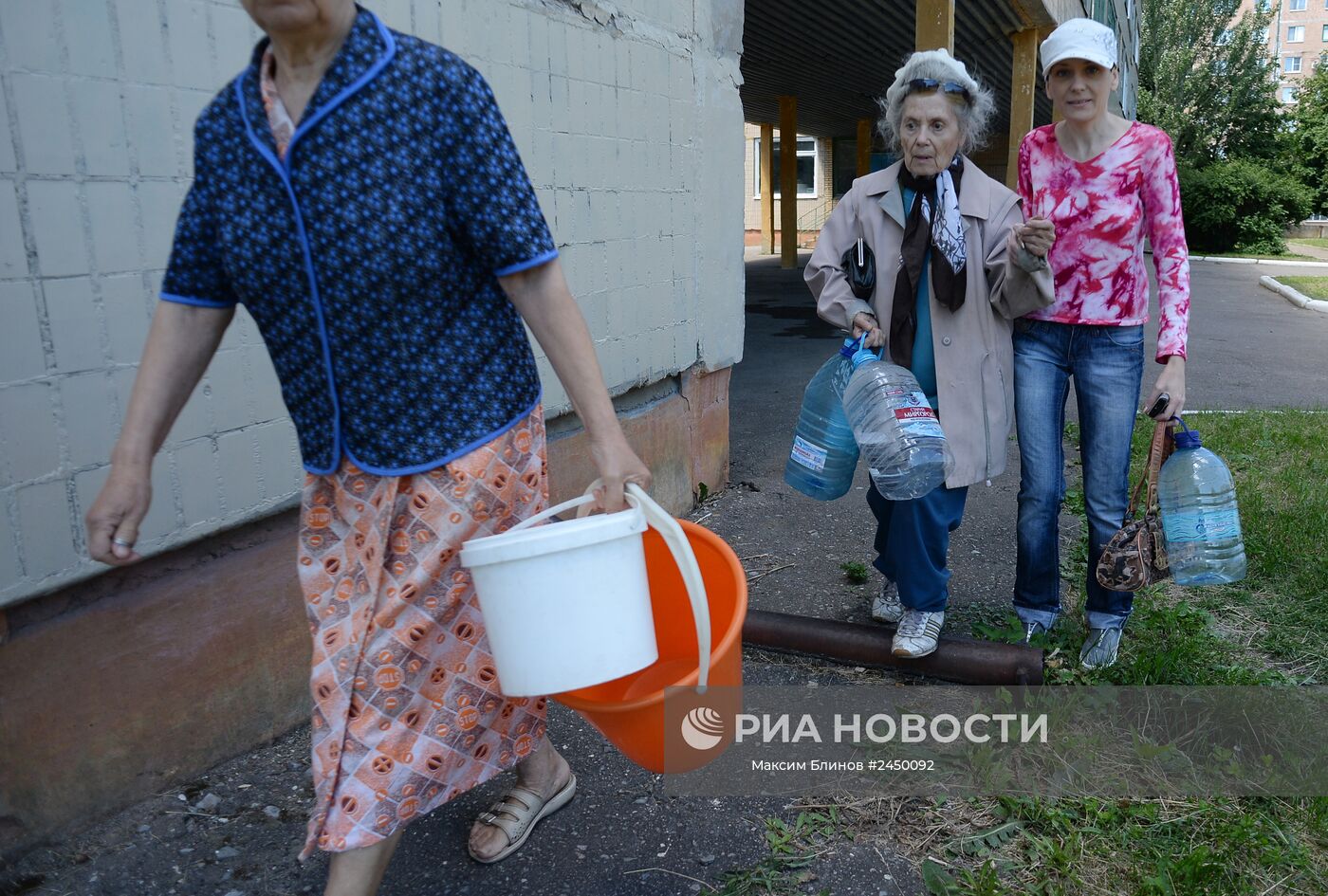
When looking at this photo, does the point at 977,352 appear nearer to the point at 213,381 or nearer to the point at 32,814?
the point at 213,381

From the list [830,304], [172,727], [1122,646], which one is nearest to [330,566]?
[172,727]

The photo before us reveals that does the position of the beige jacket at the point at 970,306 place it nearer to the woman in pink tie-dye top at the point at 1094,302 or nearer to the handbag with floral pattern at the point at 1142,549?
the woman in pink tie-dye top at the point at 1094,302

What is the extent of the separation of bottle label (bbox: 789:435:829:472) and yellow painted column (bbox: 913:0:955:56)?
5.90m

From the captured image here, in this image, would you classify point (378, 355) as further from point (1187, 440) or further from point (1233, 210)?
point (1233, 210)

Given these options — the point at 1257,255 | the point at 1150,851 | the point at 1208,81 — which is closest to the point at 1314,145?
the point at 1208,81

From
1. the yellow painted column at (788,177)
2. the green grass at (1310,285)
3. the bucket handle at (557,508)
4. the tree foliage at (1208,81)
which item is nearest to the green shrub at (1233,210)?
the tree foliage at (1208,81)

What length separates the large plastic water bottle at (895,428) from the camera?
3057 millimetres

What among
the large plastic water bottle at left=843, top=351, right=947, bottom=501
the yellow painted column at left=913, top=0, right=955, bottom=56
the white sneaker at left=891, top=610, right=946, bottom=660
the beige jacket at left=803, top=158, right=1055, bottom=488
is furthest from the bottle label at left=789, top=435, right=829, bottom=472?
the yellow painted column at left=913, top=0, right=955, bottom=56

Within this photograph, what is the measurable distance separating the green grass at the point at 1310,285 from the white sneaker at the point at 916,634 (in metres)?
14.8

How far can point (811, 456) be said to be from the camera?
10.9 ft

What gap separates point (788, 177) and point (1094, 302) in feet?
69.7

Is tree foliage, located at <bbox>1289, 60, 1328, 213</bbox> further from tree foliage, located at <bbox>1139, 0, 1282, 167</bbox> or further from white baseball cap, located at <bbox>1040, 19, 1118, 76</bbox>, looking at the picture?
white baseball cap, located at <bbox>1040, 19, 1118, 76</bbox>

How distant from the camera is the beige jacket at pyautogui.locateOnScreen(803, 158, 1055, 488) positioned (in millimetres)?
3133

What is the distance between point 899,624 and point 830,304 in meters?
1.07
